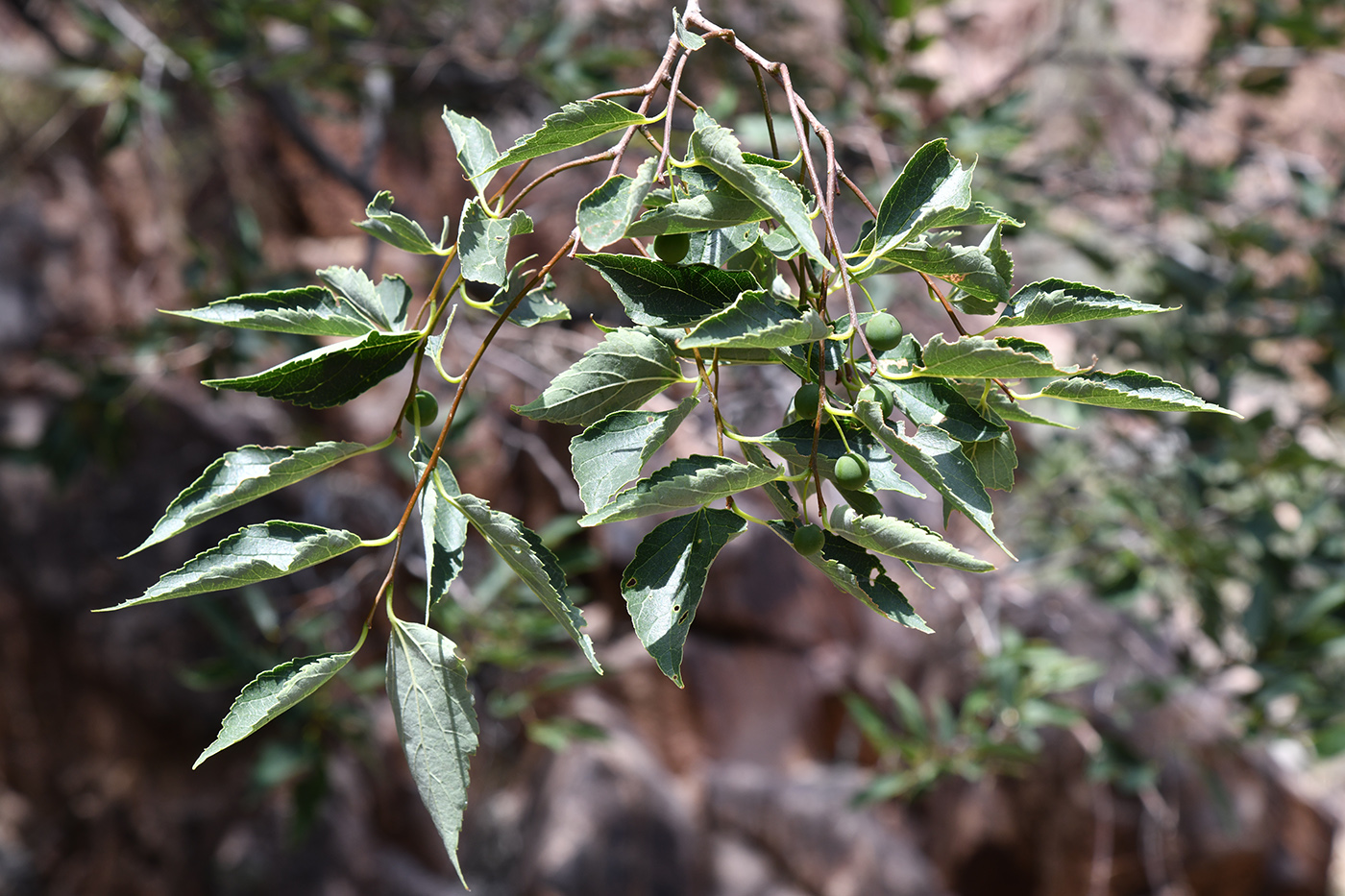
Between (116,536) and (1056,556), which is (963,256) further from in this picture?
(116,536)

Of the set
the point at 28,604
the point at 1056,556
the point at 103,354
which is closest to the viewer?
the point at 1056,556

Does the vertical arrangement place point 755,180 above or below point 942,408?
above

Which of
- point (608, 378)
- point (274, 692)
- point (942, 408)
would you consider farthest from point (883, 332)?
point (274, 692)

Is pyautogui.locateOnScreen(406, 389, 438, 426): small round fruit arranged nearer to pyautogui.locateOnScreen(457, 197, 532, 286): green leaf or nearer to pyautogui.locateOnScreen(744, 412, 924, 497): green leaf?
pyautogui.locateOnScreen(457, 197, 532, 286): green leaf

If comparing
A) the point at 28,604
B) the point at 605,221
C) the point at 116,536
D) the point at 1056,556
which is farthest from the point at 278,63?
the point at 28,604

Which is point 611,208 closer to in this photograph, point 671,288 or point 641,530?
point 671,288

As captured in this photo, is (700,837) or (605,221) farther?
(700,837)

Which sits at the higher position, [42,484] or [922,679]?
[42,484]
